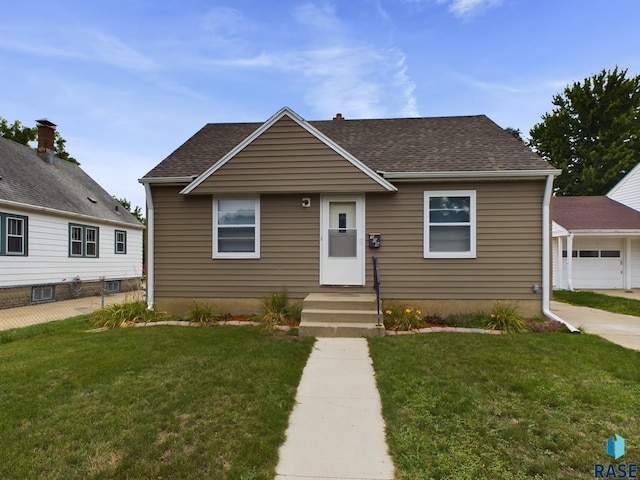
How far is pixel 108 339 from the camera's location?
19.2 ft

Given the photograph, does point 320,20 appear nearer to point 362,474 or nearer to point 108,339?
point 108,339

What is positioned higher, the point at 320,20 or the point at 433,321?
A: the point at 320,20

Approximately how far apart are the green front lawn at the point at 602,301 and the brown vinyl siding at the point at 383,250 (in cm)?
450

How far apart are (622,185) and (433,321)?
639 inches

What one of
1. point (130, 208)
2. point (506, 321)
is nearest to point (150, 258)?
point (506, 321)

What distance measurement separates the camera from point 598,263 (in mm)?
14281

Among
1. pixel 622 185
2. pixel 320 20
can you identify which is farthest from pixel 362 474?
pixel 622 185

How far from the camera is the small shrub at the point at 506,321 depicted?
645cm

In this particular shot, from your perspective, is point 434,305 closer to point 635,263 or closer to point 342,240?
point 342,240

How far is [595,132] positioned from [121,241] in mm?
33017

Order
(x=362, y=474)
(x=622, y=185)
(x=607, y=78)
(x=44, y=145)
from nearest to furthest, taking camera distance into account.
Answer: (x=362, y=474)
(x=44, y=145)
(x=622, y=185)
(x=607, y=78)

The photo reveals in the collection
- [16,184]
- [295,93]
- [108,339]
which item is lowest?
[108,339]

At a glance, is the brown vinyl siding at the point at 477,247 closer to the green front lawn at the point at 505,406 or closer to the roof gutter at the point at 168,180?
the green front lawn at the point at 505,406

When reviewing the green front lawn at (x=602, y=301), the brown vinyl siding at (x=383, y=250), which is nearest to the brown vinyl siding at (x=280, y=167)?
the brown vinyl siding at (x=383, y=250)
